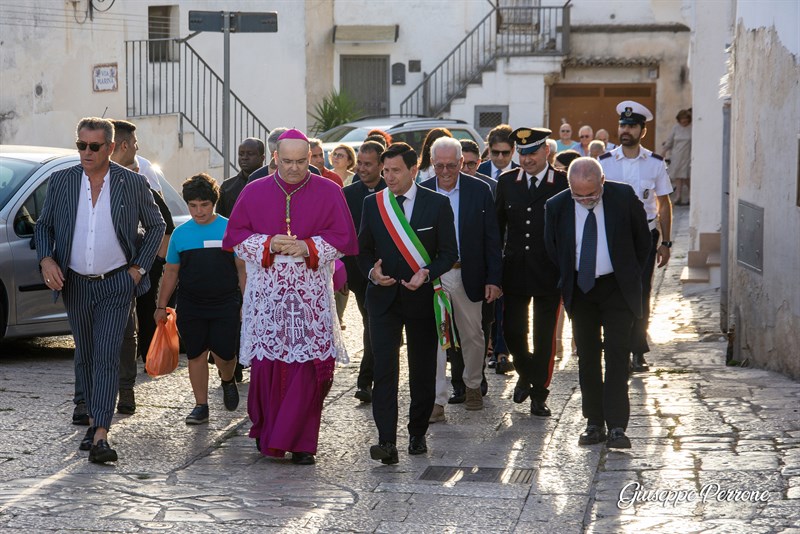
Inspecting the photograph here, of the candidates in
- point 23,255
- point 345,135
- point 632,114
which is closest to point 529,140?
point 632,114

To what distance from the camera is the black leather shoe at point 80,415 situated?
8484 millimetres

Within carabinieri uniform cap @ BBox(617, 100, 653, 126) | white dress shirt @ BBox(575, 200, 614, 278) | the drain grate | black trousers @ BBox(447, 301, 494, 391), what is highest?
carabinieri uniform cap @ BBox(617, 100, 653, 126)

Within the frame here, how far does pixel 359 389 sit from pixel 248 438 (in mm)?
1373

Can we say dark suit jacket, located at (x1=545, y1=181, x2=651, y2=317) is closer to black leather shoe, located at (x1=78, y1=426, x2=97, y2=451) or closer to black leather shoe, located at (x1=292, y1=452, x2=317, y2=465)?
black leather shoe, located at (x1=292, y1=452, x2=317, y2=465)

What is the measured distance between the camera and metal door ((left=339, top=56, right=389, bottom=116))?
32.2m

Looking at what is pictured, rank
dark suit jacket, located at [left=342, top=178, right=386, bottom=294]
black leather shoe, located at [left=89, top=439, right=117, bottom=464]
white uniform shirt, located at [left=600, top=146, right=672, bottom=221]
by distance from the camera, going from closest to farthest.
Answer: black leather shoe, located at [left=89, top=439, right=117, bottom=464] → dark suit jacket, located at [left=342, top=178, right=386, bottom=294] → white uniform shirt, located at [left=600, top=146, right=672, bottom=221]

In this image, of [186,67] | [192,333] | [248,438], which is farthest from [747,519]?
[186,67]

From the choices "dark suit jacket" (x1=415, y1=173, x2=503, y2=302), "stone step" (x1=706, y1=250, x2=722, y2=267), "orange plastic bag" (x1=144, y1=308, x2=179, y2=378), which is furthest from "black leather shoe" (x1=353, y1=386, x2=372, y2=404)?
"stone step" (x1=706, y1=250, x2=722, y2=267)

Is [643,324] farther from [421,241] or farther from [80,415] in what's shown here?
[80,415]

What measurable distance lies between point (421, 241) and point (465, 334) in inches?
54.2

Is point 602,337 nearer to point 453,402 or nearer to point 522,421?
point 522,421

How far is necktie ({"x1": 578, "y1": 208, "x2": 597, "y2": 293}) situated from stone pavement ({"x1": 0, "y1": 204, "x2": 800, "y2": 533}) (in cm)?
95

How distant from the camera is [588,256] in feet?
25.9

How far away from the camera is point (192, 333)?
8781 millimetres
